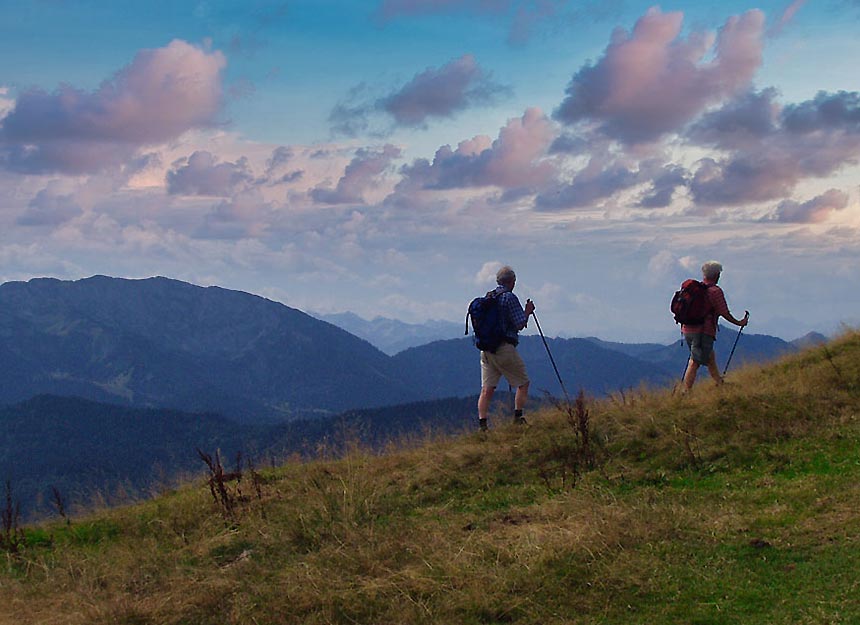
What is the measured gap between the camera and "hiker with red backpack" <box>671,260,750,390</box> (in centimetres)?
1279

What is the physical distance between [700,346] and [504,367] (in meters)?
3.40

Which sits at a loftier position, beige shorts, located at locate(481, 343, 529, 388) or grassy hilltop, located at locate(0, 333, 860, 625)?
beige shorts, located at locate(481, 343, 529, 388)

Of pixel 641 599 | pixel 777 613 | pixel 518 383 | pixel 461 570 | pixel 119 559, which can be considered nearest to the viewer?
pixel 777 613

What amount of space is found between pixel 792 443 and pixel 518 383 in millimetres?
3850

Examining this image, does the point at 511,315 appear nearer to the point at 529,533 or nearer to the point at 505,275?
the point at 505,275

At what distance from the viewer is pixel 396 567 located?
7.07m

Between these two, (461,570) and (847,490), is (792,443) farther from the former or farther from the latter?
(461,570)

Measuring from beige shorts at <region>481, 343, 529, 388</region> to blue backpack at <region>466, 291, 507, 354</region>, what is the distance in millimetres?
113

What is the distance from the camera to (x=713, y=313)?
12.8m

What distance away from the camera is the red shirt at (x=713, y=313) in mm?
12727

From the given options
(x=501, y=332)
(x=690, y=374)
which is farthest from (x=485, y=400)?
(x=690, y=374)

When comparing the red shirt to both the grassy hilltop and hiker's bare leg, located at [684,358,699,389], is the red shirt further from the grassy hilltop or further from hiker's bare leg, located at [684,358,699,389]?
the grassy hilltop

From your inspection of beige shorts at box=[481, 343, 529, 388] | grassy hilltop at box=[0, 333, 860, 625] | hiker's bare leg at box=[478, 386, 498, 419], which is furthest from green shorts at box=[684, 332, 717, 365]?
hiker's bare leg at box=[478, 386, 498, 419]

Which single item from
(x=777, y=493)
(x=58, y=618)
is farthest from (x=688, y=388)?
(x=58, y=618)
